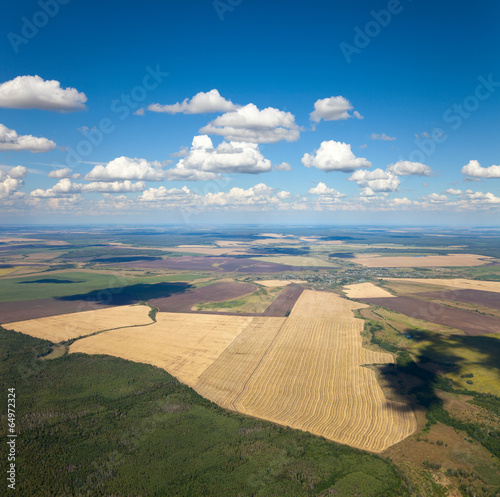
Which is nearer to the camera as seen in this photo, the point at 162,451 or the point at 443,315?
the point at 162,451

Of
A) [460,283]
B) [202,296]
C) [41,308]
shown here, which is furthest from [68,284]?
[460,283]

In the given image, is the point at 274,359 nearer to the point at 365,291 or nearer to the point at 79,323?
the point at 79,323

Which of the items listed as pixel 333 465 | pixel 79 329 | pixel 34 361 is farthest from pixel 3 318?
pixel 333 465

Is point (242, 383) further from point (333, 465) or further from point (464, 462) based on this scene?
point (464, 462)

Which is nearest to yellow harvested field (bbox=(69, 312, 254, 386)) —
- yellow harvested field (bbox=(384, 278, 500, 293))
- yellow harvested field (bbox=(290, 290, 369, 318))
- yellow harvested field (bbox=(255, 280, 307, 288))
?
yellow harvested field (bbox=(290, 290, 369, 318))

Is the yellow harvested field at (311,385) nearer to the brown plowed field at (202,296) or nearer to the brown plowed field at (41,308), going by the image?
the brown plowed field at (202,296)
